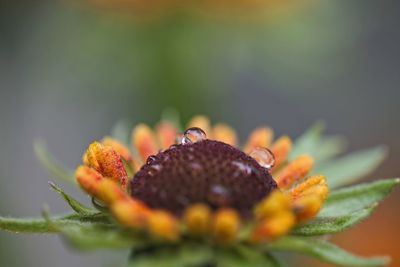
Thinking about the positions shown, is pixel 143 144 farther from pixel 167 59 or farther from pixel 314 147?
pixel 167 59

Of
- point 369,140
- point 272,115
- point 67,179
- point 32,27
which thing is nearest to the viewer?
point 67,179

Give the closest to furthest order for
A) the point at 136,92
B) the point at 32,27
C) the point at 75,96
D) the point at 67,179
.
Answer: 1. the point at 67,179
2. the point at 136,92
3. the point at 75,96
4. the point at 32,27

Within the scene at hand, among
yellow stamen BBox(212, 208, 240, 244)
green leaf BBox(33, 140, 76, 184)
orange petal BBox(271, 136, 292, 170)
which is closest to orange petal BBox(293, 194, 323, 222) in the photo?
yellow stamen BBox(212, 208, 240, 244)

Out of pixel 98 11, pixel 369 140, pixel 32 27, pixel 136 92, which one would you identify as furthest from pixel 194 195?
pixel 369 140

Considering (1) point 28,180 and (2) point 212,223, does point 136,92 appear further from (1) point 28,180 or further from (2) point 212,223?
(2) point 212,223

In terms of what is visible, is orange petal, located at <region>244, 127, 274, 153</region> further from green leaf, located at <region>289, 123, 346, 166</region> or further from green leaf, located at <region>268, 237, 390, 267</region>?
green leaf, located at <region>268, 237, 390, 267</region>

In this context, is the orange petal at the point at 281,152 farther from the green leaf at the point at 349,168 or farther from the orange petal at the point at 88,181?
the orange petal at the point at 88,181

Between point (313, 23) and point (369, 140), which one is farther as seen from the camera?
point (369, 140)
